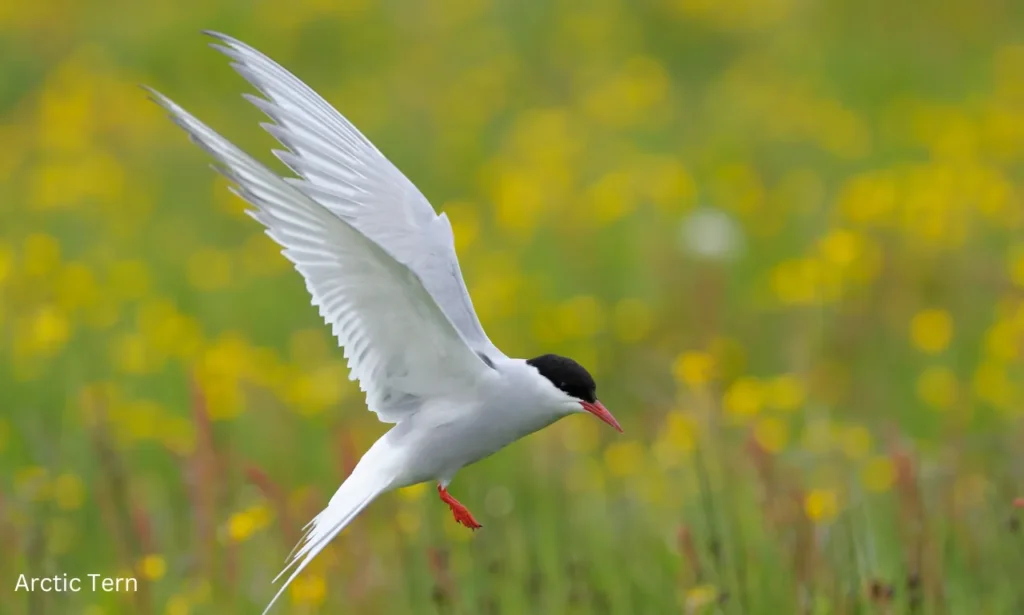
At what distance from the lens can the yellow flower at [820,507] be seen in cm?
354

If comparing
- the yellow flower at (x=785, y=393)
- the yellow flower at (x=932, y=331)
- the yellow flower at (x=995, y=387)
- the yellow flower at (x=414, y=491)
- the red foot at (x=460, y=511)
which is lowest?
the yellow flower at (x=995, y=387)

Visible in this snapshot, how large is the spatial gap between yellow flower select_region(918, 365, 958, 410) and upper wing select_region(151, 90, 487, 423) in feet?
9.65

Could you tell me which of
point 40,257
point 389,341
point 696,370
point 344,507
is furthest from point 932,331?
point 40,257

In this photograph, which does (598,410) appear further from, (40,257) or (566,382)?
(40,257)

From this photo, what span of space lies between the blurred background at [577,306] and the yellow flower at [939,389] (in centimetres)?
2

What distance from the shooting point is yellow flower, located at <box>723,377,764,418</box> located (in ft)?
14.6

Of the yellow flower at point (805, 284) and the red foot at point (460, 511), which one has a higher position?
the red foot at point (460, 511)

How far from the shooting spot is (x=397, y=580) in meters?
4.34

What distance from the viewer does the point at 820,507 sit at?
355cm

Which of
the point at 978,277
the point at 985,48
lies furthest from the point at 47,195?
the point at 985,48

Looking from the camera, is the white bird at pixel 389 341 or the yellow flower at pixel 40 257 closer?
Answer: the white bird at pixel 389 341

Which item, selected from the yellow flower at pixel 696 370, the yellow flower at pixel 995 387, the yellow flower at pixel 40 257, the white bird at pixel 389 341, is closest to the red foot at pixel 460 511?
the white bird at pixel 389 341

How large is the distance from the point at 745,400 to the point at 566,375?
1792 mm

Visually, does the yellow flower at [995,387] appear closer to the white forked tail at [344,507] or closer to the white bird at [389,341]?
the white bird at [389,341]
